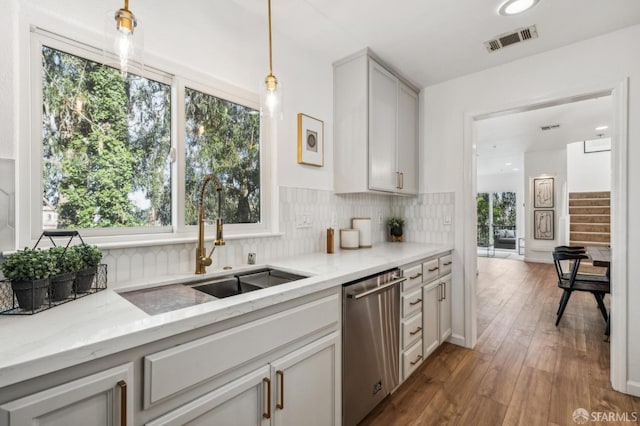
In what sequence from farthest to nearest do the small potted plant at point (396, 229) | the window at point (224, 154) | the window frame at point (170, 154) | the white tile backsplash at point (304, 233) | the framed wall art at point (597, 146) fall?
the framed wall art at point (597, 146) → the small potted plant at point (396, 229) → the window at point (224, 154) → the white tile backsplash at point (304, 233) → the window frame at point (170, 154)

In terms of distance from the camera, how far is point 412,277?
2203mm

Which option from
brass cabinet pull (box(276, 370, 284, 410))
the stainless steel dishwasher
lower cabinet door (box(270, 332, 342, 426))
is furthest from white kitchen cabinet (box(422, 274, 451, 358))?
brass cabinet pull (box(276, 370, 284, 410))

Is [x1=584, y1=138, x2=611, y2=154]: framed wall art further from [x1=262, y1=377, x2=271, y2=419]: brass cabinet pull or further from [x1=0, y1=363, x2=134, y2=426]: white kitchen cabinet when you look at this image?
[x1=0, y1=363, x2=134, y2=426]: white kitchen cabinet

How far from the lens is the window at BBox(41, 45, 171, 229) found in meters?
1.35

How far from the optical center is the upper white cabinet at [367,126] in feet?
8.18

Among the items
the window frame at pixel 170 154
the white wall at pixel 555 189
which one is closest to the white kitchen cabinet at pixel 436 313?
the window frame at pixel 170 154

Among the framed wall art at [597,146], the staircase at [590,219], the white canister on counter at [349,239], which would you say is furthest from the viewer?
the framed wall art at [597,146]

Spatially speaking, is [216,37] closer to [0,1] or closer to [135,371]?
[0,1]

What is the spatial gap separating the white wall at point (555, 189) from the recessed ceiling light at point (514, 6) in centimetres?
683

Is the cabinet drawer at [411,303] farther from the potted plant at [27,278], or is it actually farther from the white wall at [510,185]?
the white wall at [510,185]

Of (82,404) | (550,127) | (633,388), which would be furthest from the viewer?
(550,127)

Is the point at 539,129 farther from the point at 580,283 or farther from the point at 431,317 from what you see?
the point at 431,317

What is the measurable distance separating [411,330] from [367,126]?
1.62 m

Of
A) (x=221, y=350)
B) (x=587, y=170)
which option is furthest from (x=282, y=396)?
(x=587, y=170)
